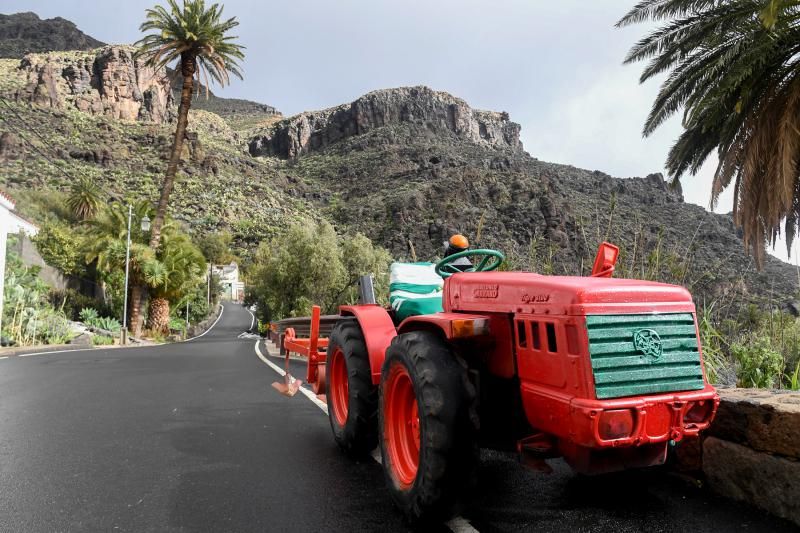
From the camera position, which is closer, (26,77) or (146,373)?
(146,373)

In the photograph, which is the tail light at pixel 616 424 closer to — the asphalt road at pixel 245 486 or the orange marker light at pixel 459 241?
the asphalt road at pixel 245 486

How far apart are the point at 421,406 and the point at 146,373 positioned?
30.3 feet

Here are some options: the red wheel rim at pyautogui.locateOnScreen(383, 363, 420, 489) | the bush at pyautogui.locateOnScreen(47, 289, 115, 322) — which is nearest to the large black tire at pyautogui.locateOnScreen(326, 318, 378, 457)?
the red wheel rim at pyautogui.locateOnScreen(383, 363, 420, 489)

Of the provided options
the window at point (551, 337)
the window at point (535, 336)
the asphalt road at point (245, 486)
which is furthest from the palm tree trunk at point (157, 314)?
the window at point (551, 337)

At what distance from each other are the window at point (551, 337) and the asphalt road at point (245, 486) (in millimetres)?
1024

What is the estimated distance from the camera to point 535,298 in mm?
2752

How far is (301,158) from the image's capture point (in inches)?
5182

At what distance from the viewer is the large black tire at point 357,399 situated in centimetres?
412

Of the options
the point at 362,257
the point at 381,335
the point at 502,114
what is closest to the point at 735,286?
the point at 381,335

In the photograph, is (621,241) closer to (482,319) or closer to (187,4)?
(482,319)

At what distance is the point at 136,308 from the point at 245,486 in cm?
3195

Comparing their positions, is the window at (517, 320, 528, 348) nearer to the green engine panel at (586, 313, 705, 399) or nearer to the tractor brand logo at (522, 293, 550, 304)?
the tractor brand logo at (522, 293, 550, 304)

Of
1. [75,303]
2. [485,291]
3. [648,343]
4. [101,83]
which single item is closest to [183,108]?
[75,303]

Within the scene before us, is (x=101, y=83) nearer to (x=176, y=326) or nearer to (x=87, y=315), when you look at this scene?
(x=176, y=326)
